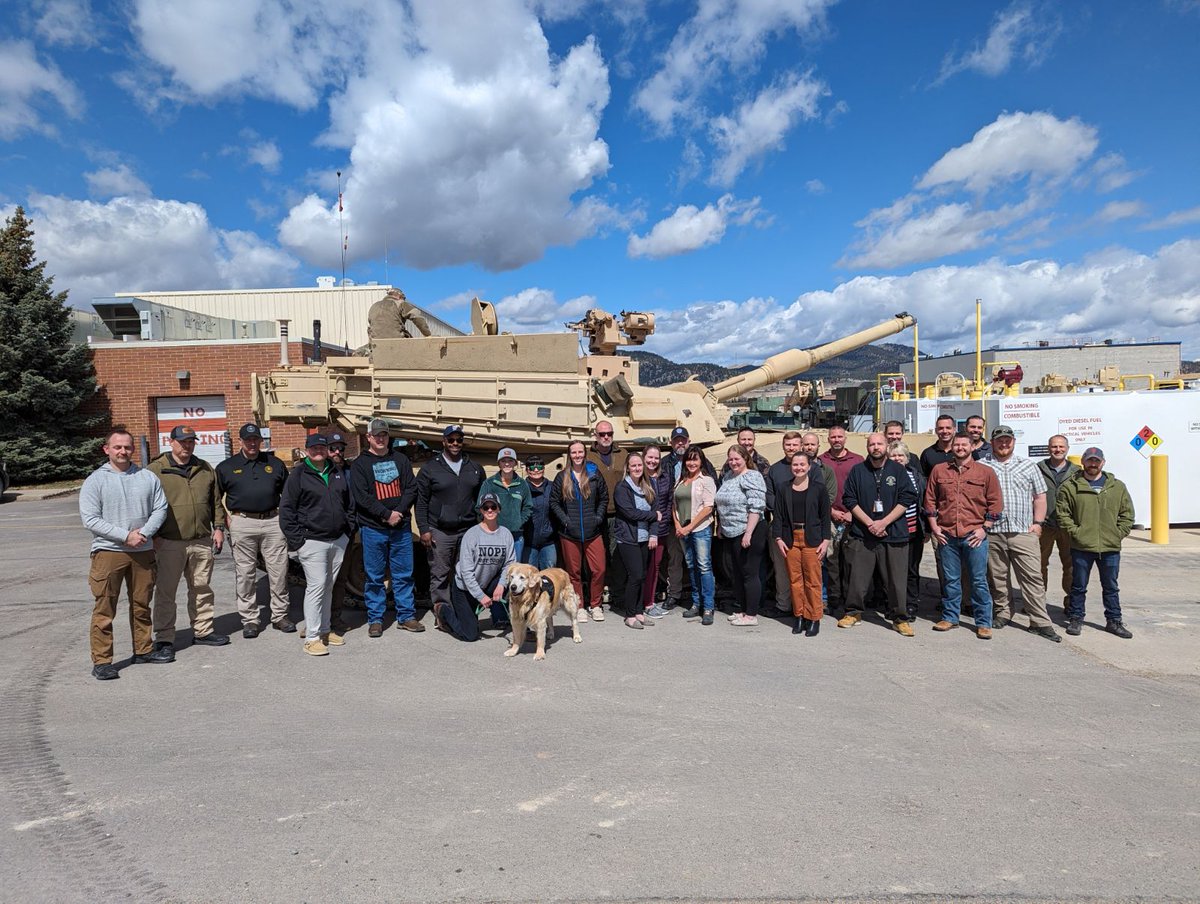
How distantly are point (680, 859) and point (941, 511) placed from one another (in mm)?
4739

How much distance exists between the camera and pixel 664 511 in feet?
23.5

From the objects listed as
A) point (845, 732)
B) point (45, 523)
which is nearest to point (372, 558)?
point (845, 732)

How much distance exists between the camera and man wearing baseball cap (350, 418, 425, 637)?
21.8 ft

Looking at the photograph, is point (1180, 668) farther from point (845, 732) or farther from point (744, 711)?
point (744, 711)

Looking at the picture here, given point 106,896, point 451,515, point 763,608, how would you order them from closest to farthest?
point 106,896 < point 451,515 < point 763,608

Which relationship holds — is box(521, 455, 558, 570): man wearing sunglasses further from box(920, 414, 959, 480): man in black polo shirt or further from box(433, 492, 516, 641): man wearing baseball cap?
box(920, 414, 959, 480): man in black polo shirt

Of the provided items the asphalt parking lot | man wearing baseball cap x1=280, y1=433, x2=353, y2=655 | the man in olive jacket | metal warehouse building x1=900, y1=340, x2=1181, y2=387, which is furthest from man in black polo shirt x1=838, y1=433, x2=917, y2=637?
metal warehouse building x1=900, y1=340, x2=1181, y2=387

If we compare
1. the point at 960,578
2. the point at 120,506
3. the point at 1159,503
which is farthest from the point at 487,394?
the point at 1159,503

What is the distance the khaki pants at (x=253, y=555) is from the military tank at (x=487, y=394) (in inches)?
84.8

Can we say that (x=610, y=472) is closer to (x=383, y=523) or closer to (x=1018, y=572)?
(x=383, y=523)

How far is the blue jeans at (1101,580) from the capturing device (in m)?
6.56

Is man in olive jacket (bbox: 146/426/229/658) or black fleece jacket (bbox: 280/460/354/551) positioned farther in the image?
black fleece jacket (bbox: 280/460/354/551)

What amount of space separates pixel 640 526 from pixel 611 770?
318 centimetres

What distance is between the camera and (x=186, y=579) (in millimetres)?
6266
